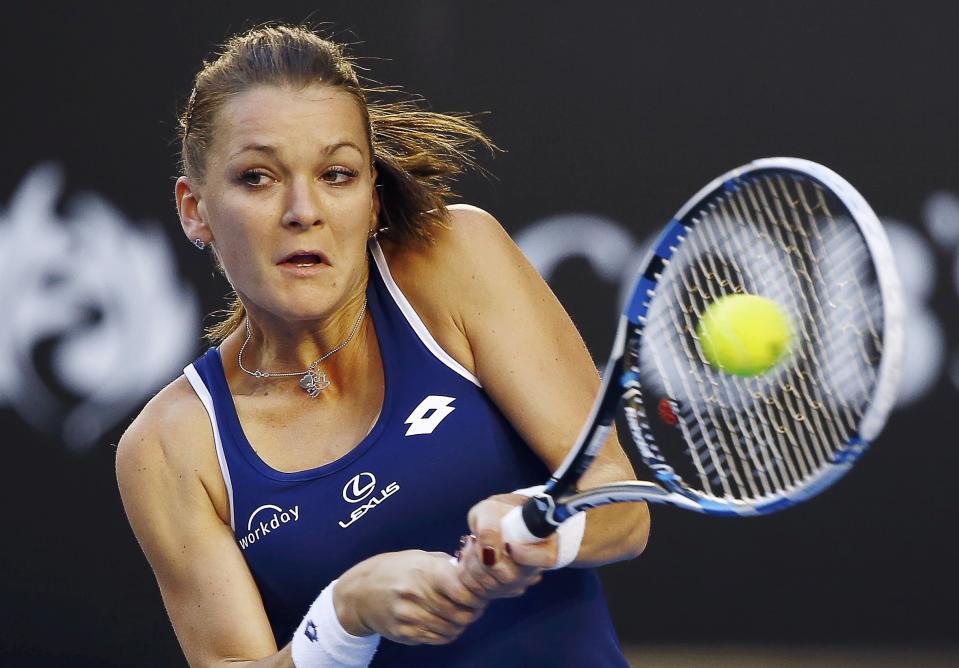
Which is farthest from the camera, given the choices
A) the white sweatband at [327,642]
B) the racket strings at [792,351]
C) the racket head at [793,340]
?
the white sweatband at [327,642]

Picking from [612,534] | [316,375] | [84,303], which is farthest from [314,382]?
[84,303]

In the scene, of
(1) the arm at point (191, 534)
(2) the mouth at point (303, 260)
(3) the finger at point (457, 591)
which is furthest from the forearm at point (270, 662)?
(2) the mouth at point (303, 260)

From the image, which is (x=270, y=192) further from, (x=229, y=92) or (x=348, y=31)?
(x=348, y=31)

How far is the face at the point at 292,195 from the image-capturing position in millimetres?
1956

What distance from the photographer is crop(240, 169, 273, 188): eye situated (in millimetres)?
1979

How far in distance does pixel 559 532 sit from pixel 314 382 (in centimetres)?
56

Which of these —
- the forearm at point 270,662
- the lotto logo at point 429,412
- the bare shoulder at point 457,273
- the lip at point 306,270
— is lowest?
the forearm at point 270,662

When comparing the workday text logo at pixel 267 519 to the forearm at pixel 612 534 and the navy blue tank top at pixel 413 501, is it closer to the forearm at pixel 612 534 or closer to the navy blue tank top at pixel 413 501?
the navy blue tank top at pixel 413 501

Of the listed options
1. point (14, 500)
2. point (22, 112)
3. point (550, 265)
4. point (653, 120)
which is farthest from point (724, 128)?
point (14, 500)

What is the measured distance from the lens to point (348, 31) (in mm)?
3744

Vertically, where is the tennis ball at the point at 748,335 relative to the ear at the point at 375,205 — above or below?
below

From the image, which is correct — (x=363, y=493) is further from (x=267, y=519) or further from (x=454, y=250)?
(x=454, y=250)

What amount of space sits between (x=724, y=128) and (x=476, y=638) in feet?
6.82

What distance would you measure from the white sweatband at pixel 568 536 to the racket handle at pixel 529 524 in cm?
4
